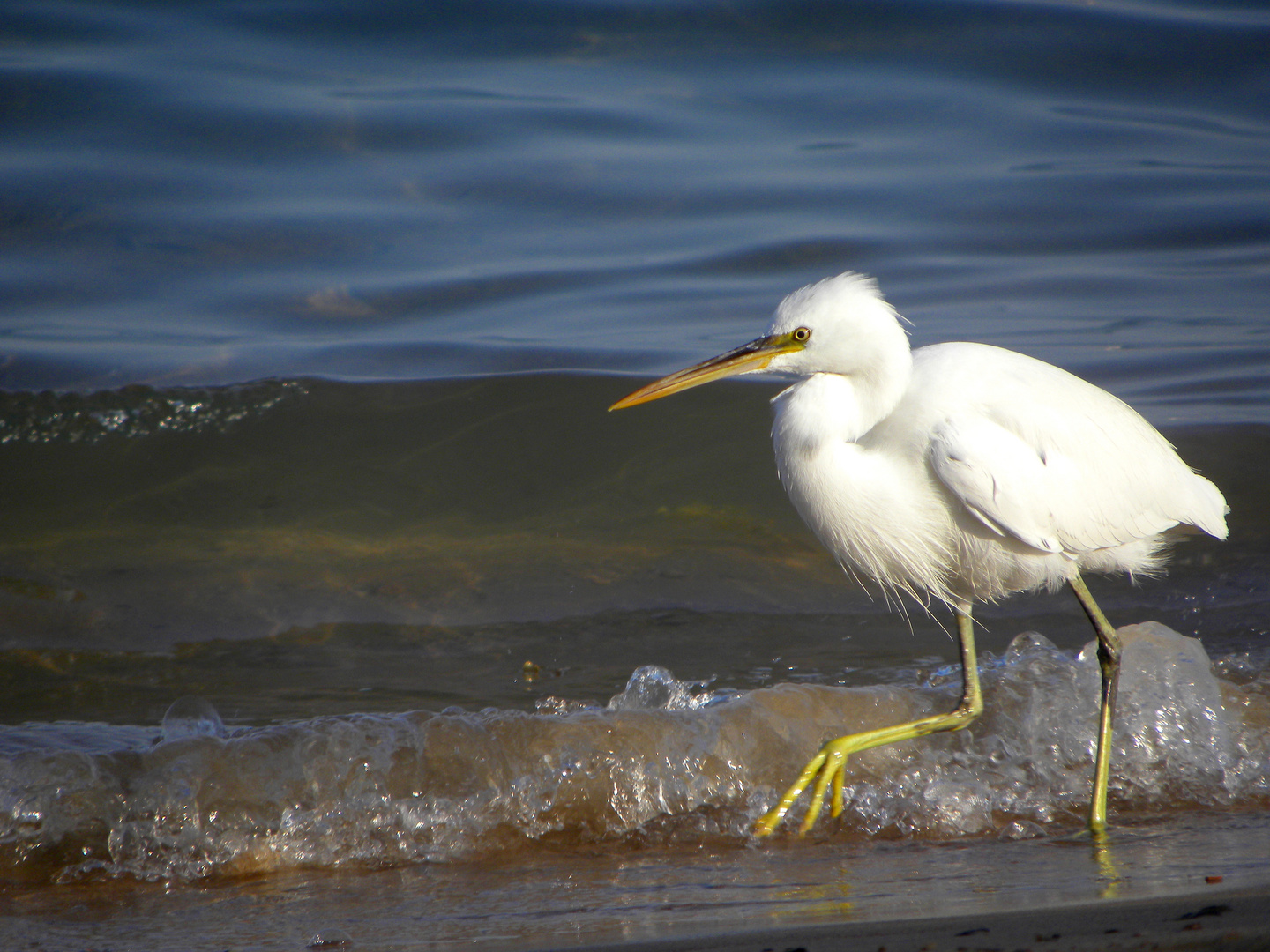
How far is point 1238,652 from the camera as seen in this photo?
423 centimetres

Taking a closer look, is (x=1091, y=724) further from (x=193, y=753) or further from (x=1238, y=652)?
(x=193, y=753)

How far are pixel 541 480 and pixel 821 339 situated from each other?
9.31 feet

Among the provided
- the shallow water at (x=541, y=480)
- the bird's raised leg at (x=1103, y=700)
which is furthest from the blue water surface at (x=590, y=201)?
the bird's raised leg at (x=1103, y=700)

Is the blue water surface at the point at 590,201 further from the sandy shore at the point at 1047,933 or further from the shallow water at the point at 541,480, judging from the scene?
the sandy shore at the point at 1047,933

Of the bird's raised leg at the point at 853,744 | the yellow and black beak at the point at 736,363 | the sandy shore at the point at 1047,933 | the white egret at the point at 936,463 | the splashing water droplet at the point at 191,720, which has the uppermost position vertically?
the yellow and black beak at the point at 736,363

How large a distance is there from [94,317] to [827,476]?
6031 millimetres

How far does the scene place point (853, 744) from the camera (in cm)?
321

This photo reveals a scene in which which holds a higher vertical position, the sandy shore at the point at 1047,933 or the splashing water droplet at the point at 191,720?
the splashing water droplet at the point at 191,720

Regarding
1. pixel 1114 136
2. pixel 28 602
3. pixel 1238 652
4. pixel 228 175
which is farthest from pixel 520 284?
pixel 1114 136

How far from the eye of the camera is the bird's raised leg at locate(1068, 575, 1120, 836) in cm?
309

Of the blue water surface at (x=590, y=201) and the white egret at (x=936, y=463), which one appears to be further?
the blue water surface at (x=590, y=201)

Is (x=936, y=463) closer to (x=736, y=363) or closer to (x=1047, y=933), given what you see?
(x=736, y=363)

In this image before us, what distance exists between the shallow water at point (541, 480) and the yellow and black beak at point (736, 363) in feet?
3.05

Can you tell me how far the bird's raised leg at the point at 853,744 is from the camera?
3051 millimetres
